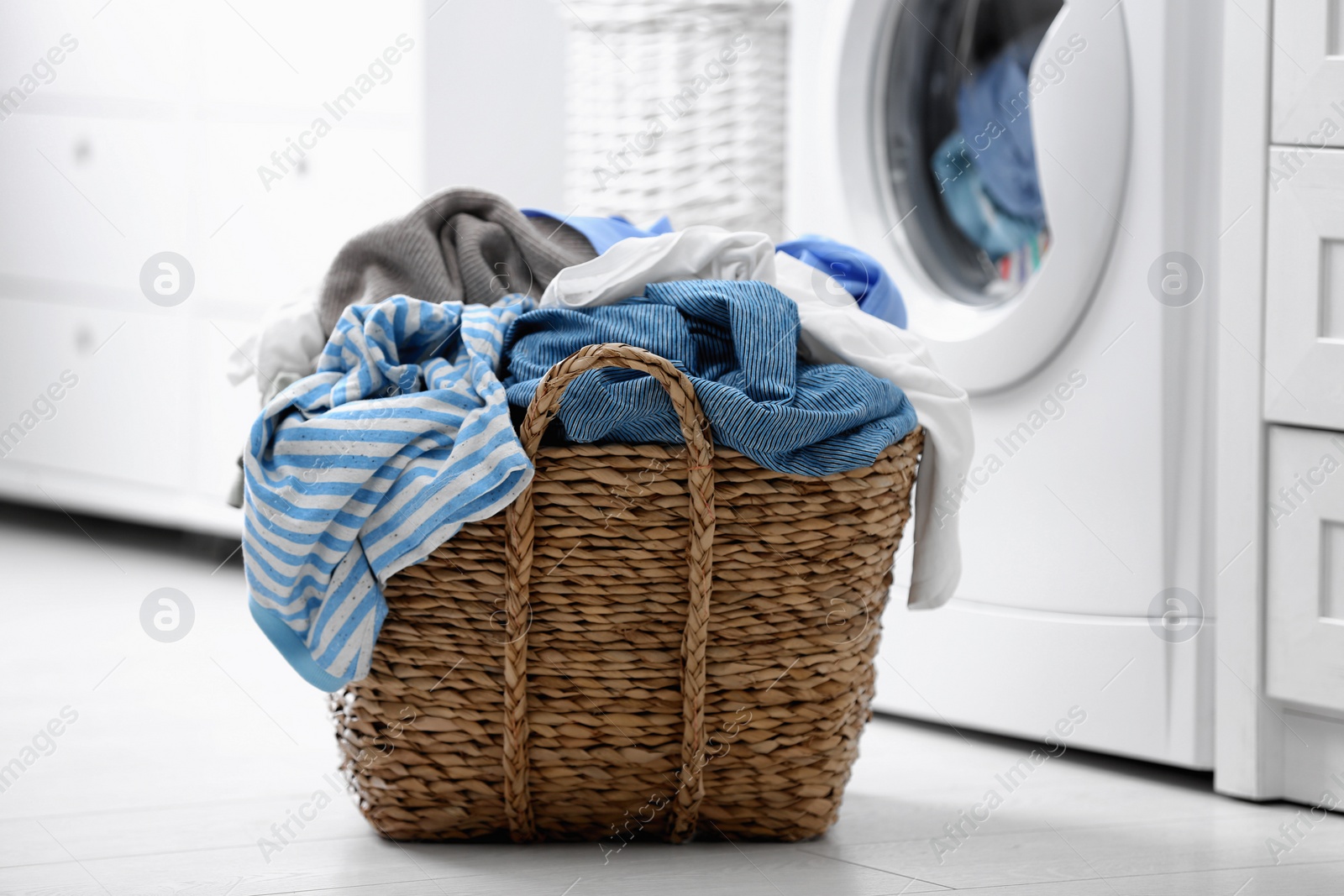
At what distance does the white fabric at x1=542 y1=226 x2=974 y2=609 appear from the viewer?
0.97m

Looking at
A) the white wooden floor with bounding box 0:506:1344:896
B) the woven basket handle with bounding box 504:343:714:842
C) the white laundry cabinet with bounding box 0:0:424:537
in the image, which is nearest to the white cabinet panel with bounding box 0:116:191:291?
the white laundry cabinet with bounding box 0:0:424:537

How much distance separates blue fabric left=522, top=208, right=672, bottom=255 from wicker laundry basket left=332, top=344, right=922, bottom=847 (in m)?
0.21

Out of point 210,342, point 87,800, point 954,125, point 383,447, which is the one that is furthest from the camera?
point 210,342

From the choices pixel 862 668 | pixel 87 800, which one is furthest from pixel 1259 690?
pixel 87 800

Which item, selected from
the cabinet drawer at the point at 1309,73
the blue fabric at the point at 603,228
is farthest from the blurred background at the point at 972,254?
the blue fabric at the point at 603,228

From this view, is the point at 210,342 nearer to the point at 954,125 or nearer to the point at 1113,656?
the point at 954,125

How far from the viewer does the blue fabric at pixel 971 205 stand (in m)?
1.32

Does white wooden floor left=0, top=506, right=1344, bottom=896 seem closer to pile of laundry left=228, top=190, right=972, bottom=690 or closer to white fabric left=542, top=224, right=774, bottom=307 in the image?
pile of laundry left=228, top=190, right=972, bottom=690

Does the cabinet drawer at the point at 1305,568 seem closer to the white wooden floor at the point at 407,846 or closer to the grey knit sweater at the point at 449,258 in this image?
the white wooden floor at the point at 407,846

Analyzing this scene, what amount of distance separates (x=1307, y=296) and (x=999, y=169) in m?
0.32

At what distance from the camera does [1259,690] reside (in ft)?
3.80

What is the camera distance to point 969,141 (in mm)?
1334

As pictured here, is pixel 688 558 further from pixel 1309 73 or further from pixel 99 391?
pixel 99 391

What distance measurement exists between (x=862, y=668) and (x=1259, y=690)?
39 cm
